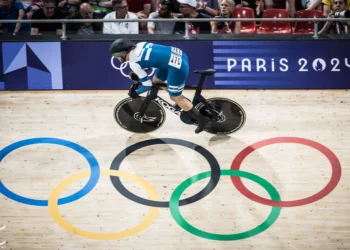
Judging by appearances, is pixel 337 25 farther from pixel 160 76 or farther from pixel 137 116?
pixel 137 116

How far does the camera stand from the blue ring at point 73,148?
7973 mm

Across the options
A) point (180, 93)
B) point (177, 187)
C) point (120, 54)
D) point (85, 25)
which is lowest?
point (177, 187)

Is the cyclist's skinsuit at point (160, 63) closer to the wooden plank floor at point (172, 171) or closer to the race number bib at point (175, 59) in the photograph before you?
the race number bib at point (175, 59)

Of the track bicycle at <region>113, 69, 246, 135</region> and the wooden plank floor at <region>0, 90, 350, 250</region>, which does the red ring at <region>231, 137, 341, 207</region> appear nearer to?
the wooden plank floor at <region>0, 90, 350, 250</region>

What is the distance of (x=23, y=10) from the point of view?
30.7 ft

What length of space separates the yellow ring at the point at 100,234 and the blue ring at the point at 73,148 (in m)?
0.09

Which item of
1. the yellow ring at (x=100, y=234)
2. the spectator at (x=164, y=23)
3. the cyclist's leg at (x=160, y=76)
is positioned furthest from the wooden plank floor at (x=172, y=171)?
the spectator at (x=164, y=23)

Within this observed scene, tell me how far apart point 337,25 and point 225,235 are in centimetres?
370

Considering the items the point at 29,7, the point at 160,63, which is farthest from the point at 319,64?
the point at 29,7

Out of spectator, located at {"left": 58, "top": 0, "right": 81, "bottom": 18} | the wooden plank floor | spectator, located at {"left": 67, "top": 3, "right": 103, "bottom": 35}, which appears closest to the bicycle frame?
the wooden plank floor

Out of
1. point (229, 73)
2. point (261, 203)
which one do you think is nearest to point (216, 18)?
point (229, 73)

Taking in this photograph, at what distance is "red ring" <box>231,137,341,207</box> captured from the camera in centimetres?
792

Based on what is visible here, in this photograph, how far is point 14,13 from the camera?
366 inches

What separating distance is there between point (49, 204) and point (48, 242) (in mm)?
533
